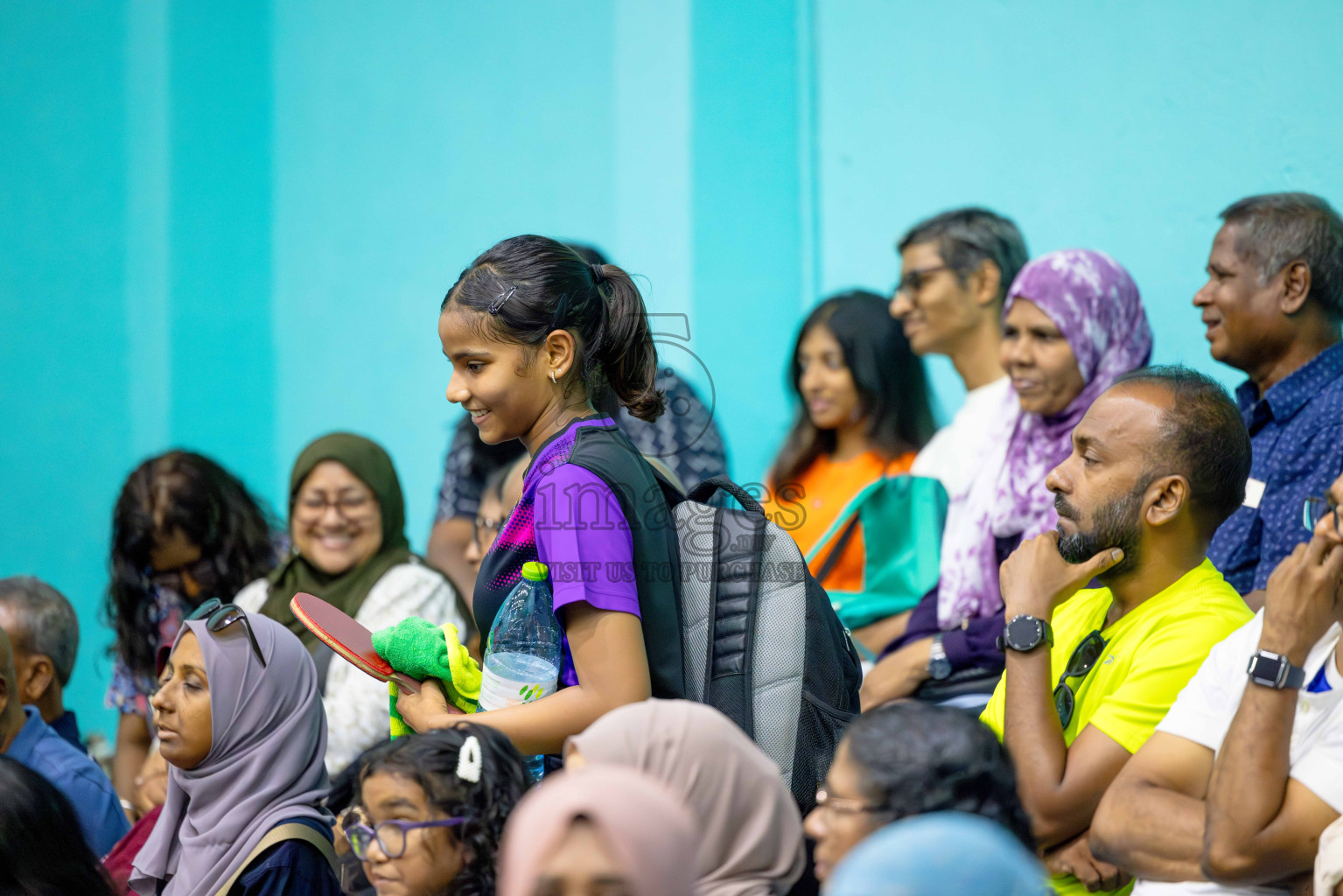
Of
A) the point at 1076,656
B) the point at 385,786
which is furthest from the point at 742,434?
the point at 385,786

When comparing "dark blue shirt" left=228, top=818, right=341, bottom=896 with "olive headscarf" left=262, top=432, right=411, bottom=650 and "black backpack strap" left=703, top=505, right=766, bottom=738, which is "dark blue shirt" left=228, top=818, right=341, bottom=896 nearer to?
"black backpack strap" left=703, top=505, right=766, bottom=738

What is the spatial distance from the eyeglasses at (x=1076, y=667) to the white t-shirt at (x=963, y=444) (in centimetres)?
130

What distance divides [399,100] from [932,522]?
3504 mm

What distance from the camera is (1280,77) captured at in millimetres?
4109

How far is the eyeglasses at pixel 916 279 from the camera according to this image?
A: 4430 millimetres

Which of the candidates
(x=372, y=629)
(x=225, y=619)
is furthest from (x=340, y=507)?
(x=225, y=619)

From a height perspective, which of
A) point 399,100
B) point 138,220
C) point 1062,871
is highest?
point 399,100

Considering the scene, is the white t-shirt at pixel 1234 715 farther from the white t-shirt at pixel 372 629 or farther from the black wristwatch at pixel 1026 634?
the white t-shirt at pixel 372 629

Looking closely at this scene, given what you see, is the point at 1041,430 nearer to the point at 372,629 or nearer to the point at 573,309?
the point at 573,309

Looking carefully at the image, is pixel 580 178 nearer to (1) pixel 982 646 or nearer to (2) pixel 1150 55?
(2) pixel 1150 55

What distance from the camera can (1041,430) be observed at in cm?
387

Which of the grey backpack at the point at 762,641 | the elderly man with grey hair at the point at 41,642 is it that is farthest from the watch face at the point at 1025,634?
the elderly man with grey hair at the point at 41,642

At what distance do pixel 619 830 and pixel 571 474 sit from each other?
76 centimetres

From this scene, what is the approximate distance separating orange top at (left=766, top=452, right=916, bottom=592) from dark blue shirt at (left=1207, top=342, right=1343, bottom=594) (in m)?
1.05
